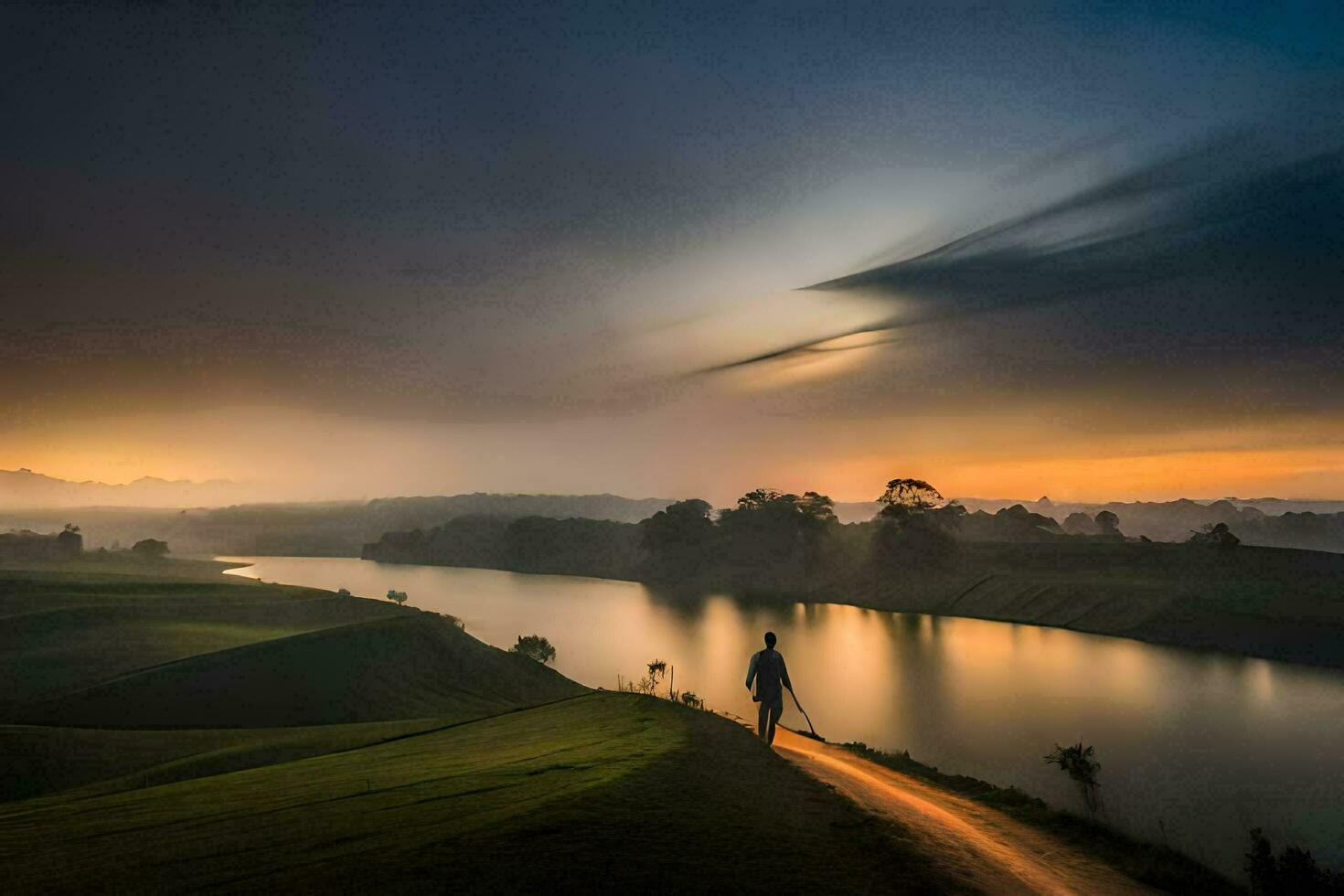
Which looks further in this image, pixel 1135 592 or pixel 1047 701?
pixel 1135 592

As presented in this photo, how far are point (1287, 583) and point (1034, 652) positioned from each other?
31.1 m

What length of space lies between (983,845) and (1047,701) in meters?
38.5

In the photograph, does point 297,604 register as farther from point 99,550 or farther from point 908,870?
point 99,550

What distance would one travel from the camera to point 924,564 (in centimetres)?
9712

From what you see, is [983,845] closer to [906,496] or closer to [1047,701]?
[1047,701]

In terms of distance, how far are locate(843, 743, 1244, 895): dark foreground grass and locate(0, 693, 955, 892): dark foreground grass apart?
7828 mm

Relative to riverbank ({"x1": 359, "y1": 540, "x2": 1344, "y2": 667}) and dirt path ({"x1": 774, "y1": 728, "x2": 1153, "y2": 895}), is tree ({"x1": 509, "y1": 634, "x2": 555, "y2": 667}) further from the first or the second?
riverbank ({"x1": 359, "y1": 540, "x2": 1344, "y2": 667})

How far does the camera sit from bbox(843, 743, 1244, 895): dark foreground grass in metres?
12.6

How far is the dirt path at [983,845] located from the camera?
8062 mm

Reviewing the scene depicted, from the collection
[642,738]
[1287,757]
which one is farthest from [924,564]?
[642,738]

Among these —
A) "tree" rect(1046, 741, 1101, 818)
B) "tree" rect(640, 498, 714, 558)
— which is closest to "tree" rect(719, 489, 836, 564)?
"tree" rect(640, 498, 714, 558)

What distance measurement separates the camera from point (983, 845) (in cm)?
991

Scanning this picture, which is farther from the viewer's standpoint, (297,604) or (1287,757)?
(297,604)

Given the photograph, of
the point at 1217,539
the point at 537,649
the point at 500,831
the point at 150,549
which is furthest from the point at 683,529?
the point at 150,549
